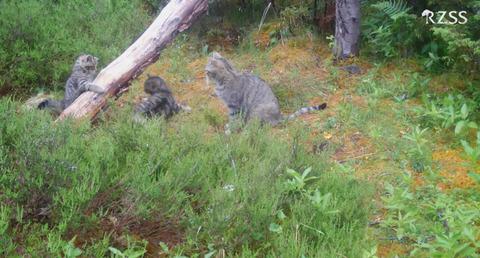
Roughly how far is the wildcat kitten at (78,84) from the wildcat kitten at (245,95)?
58.5 inches

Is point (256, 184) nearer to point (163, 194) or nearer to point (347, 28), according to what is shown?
point (163, 194)

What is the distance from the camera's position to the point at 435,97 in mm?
6770

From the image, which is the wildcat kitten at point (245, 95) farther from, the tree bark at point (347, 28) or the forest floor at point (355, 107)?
the tree bark at point (347, 28)

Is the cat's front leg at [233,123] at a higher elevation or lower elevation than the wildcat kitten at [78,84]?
lower

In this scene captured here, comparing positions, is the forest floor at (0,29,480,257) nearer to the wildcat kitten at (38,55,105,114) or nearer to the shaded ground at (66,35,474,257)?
the shaded ground at (66,35,474,257)

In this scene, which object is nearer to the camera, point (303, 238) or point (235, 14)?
point (303, 238)

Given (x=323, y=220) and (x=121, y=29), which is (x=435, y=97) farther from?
Result: (x=121, y=29)

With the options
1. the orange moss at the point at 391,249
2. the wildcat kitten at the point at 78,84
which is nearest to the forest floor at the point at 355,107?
the orange moss at the point at 391,249

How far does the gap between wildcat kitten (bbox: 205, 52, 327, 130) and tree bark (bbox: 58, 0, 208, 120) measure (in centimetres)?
82

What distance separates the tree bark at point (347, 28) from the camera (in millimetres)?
7777

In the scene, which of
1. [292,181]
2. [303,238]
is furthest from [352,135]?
[303,238]

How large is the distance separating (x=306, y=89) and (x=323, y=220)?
3.63 meters

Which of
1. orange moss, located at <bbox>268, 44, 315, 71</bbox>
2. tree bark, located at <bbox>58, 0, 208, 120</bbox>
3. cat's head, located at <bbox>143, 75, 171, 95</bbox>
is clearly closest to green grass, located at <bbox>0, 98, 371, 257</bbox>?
tree bark, located at <bbox>58, 0, 208, 120</bbox>

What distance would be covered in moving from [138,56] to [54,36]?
2360 mm
